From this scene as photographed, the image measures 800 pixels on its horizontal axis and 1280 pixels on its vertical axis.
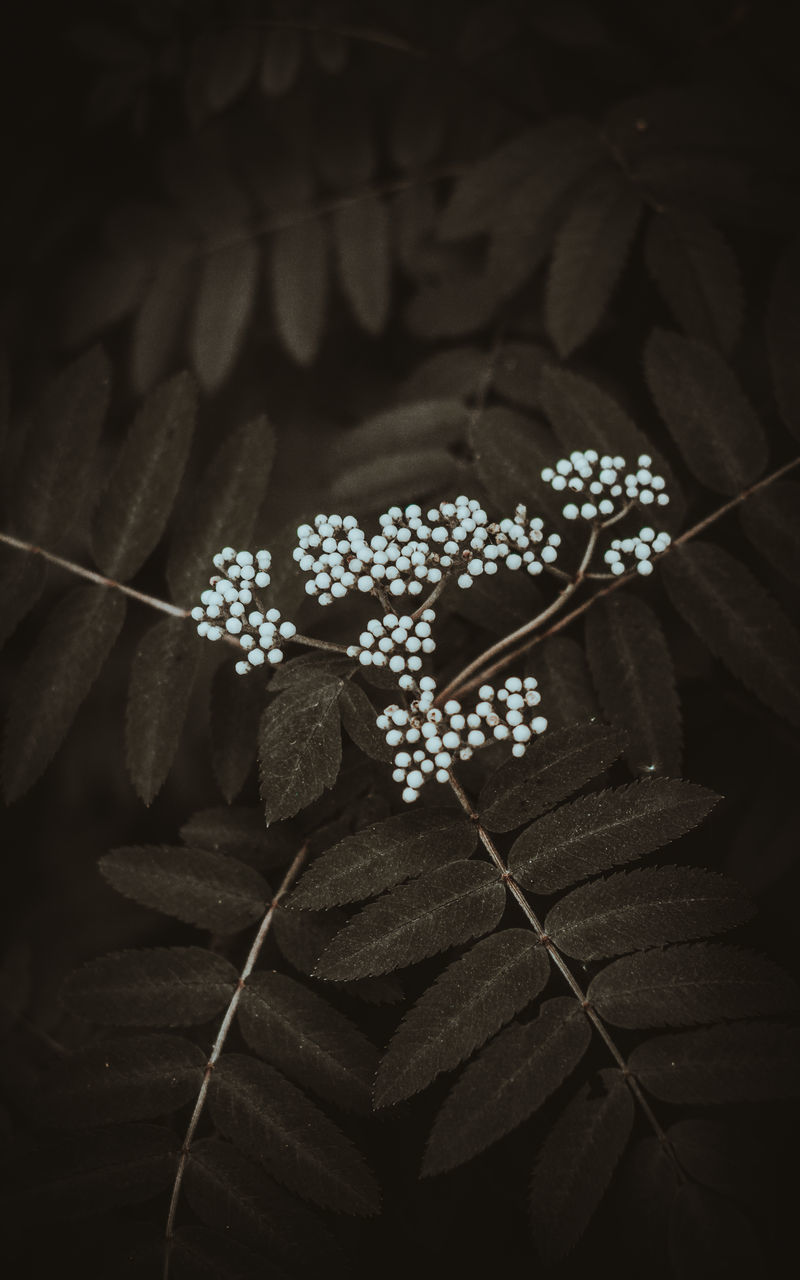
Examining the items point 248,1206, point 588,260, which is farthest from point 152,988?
point 588,260

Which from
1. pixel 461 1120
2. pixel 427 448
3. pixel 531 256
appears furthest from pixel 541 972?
pixel 531 256

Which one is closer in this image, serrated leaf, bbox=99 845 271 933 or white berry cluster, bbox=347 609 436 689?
white berry cluster, bbox=347 609 436 689

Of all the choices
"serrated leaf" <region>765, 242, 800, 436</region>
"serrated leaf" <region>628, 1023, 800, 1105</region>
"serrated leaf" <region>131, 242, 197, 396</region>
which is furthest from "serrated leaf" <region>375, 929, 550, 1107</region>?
"serrated leaf" <region>131, 242, 197, 396</region>

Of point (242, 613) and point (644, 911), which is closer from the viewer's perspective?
point (644, 911)

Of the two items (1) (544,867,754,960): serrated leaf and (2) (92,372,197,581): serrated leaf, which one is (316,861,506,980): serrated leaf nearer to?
(1) (544,867,754,960): serrated leaf

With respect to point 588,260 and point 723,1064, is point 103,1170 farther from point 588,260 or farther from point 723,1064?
point 588,260

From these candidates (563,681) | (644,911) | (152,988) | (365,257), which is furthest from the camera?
(365,257)
